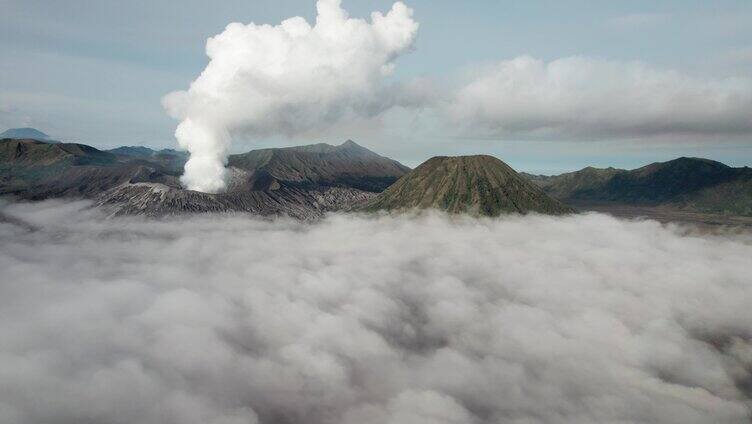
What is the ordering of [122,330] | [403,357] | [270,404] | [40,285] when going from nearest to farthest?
1. [270,404]
2. [403,357]
3. [122,330]
4. [40,285]

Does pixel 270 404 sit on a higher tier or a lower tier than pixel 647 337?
lower

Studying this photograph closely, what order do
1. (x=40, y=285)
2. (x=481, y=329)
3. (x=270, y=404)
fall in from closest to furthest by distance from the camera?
(x=270, y=404) < (x=481, y=329) < (x=40, y=285)

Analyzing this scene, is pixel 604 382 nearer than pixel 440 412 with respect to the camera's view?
No

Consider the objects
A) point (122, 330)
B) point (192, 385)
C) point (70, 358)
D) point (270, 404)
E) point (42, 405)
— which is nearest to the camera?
point (42, 405)

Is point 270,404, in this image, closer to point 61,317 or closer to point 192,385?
point 192,385

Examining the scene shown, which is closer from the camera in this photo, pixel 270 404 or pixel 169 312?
pixel 270 404

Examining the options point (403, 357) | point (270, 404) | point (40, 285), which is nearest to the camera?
point (270, 404)

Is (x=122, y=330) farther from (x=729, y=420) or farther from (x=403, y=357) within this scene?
(x=729, y=420)

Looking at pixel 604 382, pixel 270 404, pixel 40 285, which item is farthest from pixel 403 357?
pixel 40 285

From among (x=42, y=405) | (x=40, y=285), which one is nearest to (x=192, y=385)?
(x=42, y=405)

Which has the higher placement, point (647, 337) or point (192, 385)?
point (647, 337)
